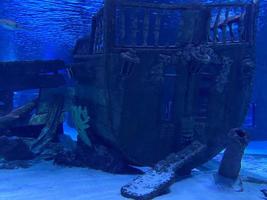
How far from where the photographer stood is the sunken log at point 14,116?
937 centimetres

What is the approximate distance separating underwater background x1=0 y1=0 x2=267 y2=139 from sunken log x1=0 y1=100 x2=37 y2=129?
6.27 metres

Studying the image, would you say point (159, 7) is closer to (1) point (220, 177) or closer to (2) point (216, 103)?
(2) point (216, 103)

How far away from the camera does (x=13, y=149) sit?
8.37m

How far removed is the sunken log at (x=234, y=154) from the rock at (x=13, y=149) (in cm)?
514

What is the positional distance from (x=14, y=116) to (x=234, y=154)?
668cm

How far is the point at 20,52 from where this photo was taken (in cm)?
3100

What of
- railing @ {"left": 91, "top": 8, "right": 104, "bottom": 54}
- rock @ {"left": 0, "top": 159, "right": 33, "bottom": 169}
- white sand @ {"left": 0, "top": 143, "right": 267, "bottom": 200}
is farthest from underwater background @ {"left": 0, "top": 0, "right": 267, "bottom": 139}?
white sand @ {"left": 0, "top": 143, "right": 267, "bottom": 200}

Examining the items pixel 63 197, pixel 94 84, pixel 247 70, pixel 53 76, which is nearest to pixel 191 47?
pixel 247 70

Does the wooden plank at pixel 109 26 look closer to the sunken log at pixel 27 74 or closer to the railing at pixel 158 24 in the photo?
the railing at pixel 158 24

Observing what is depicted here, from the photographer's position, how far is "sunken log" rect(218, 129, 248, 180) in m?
6.18

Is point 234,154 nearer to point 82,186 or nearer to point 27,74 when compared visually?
point 82,186

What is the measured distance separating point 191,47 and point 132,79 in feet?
4.98

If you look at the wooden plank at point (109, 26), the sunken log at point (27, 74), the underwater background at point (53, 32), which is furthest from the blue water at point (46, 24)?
the wooden plank at point (109, 26)

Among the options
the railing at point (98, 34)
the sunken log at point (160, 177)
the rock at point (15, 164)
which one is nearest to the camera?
the sunken log at point (160, 177)
